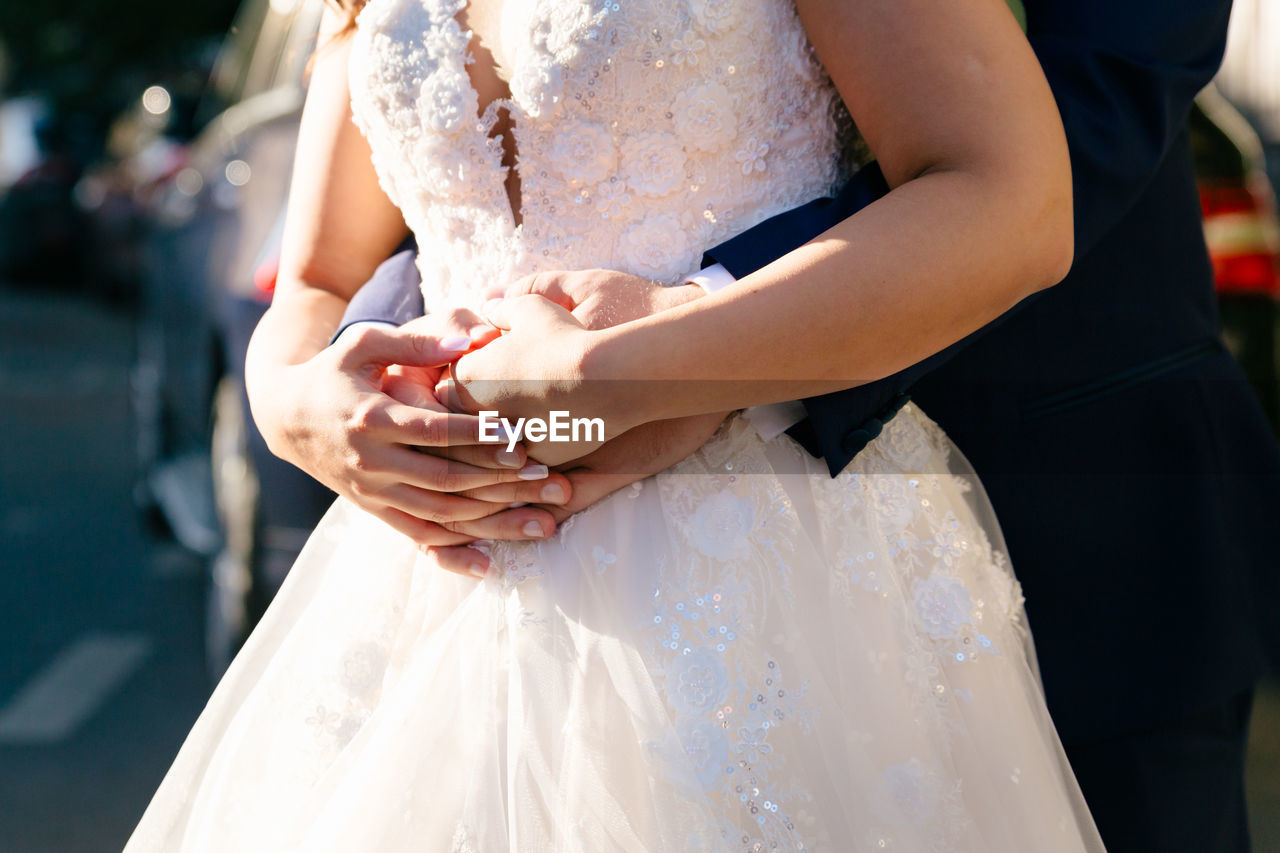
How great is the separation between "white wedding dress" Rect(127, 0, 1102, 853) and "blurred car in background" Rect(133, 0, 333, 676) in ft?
4.64

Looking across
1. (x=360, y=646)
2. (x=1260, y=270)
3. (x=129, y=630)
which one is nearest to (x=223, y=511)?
(x=129, y=630)

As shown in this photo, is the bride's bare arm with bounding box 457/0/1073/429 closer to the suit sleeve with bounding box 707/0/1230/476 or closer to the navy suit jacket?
the suit sleeve with bounding box 707/0/1230/476

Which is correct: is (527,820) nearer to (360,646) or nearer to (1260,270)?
(360,646)

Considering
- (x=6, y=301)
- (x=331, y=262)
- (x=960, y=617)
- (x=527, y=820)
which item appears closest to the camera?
(x=527, y=820)

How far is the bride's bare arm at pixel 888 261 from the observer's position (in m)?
1.07

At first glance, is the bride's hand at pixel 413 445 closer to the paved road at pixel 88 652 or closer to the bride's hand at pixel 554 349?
the bride's hand at pixel 554 349

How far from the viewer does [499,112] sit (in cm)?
127

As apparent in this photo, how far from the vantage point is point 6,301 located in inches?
450

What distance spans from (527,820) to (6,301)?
12122 mm

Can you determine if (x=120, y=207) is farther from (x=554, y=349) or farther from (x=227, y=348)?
(x=554, y=349)

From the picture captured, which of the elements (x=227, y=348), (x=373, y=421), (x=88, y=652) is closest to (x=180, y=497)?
(x=88, y=652)

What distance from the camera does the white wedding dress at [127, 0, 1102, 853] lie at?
1.11 meters

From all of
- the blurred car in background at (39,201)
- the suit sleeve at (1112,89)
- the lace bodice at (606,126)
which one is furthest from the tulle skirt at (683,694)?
the blurred car in background at (39,201)

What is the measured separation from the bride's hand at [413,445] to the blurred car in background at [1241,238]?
2533mm
